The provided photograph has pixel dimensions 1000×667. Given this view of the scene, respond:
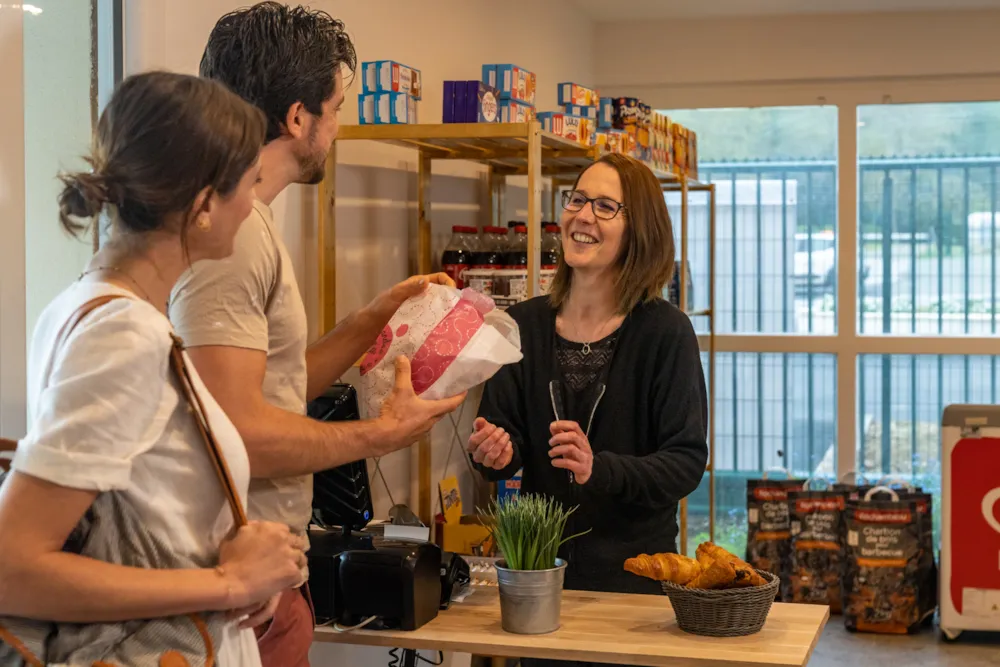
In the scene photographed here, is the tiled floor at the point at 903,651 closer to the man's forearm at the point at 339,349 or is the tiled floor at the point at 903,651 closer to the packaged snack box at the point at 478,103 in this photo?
the packaged snack box at the point at 478,103

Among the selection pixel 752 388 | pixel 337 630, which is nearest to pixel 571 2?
pixel 752 388

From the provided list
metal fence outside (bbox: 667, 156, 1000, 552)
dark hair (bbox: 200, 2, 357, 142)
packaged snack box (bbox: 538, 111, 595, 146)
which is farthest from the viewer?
metal fence outside (bbox: 667, 156, 1000, 552)

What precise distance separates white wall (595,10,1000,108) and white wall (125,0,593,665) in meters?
1.29

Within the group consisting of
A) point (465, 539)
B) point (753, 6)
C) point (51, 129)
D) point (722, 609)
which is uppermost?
point (753, 6)

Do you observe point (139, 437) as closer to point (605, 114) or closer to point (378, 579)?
point (378, 579)

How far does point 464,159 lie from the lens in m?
3.41

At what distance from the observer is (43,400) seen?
103 centimetres

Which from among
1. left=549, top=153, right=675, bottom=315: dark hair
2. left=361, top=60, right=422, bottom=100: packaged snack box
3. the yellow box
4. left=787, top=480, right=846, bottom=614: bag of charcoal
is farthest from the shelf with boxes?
left=787, top=480, right=846, bottom=614: bag of charcoal

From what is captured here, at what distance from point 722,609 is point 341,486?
32.0 inches

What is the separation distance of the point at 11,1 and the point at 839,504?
3.70 metres

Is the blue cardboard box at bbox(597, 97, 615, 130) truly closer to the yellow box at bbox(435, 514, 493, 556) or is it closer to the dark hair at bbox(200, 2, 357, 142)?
the yellow box at bbox(435, 514, 493, 556)

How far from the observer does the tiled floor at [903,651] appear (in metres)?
4.15


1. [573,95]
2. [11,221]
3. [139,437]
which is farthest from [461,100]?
[139,437]

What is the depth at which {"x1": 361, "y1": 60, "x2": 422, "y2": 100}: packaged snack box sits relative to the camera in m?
2.83
